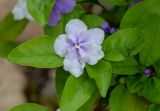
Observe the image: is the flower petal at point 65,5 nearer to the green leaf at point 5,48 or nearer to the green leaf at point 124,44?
the green leaf at point 124,44

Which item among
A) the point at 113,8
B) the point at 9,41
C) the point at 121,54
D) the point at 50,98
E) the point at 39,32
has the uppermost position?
the point at 121,54

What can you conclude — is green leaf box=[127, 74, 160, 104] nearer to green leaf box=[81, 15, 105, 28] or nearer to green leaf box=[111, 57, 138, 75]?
green leaf box=[111, 57, 138, 75]

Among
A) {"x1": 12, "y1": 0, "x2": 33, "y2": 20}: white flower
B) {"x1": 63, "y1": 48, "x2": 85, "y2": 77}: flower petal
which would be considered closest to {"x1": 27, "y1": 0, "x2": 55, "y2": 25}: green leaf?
{"x1": 63, "y1": 48, "x2": 85, "y2": 77}: flower petal

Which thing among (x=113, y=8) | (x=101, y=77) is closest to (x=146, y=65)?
(x=101, y=77)

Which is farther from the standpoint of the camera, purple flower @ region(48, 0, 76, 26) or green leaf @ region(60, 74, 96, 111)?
purple flower @ region(48, 0, 76, 26)

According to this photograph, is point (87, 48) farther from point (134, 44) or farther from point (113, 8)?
point (113, 8)

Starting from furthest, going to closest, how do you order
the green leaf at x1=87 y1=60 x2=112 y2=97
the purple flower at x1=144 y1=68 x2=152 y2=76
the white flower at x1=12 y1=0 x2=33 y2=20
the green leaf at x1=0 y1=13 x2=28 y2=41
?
the green leaf at x1=0 y1=13 x2=28 y2=41 → the white flower at x1=12 y1=0 x2=33 y2=20 → the purple flower at x1=144 y1=68 x2=152 y2=76 → the green leaf at x1=87 y1=60 x2=112 y2=97

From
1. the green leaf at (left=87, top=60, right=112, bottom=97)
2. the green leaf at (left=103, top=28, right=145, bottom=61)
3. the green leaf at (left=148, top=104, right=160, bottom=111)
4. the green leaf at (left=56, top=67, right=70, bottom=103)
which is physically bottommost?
the green leaf at (left=148, top=104, right=160, bottom=111)

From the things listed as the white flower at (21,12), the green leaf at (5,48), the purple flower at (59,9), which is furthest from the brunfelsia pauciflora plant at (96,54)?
the green leaf at (5,48)
